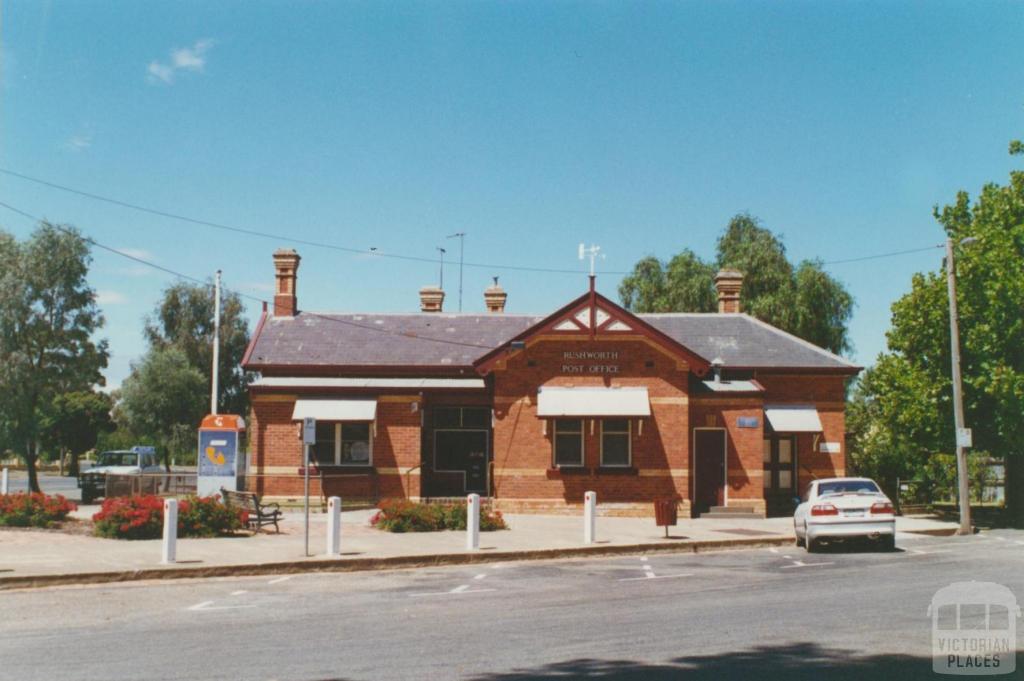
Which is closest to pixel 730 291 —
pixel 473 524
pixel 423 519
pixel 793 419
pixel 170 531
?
pixel 793 419

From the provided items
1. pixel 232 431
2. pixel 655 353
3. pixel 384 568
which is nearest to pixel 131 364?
pixel 232 431

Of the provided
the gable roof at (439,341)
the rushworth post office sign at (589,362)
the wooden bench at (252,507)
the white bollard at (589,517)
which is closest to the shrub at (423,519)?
the wooden bench at (252,507)

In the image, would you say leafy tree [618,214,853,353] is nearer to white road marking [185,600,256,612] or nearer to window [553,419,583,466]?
window [553,419,583,466]

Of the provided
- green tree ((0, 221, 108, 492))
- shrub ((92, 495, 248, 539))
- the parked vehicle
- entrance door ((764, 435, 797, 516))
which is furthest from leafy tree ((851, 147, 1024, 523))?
green tree ((0, 221, 108, 492))

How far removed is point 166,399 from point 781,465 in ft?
109

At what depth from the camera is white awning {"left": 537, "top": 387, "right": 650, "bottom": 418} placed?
24.7 meters

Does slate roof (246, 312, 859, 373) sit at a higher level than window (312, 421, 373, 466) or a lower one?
higher

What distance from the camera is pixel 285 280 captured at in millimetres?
30938

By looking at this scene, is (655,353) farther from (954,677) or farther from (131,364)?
(131,364)

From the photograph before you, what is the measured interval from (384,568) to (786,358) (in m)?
16.8

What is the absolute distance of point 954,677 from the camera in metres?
7.77

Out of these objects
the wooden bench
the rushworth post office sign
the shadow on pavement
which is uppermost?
the rushworth post office sign

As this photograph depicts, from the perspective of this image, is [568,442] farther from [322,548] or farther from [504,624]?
[504,624]

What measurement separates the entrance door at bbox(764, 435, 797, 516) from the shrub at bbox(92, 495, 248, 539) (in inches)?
633
